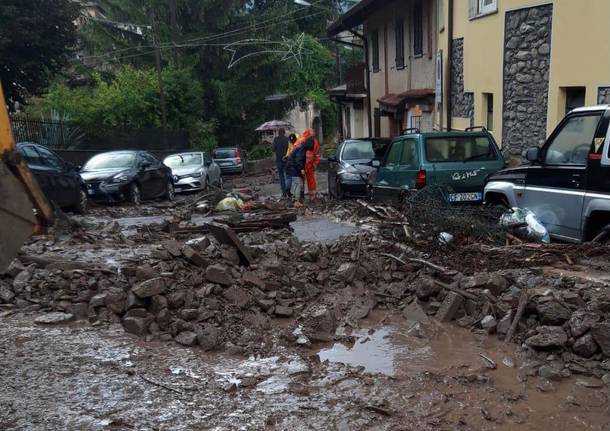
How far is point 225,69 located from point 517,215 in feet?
109

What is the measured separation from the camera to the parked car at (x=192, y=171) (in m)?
21.9

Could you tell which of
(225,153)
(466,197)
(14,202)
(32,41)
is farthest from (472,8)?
(225,153)

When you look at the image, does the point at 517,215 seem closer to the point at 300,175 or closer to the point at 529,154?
the point at 529,154

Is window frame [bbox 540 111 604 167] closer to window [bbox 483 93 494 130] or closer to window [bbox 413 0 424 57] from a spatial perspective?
window [bbox 483 93 494 130]

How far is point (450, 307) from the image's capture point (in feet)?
20.4

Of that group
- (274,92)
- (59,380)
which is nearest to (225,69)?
(274,92)

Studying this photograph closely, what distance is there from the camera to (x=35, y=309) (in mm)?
6508

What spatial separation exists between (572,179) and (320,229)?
5.13 metres

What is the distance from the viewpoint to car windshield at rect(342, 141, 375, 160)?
53.3 ft

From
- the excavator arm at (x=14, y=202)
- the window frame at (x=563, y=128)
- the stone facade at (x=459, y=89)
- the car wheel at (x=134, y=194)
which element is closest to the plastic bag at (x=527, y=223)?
the window frame at (x=563, y=128)

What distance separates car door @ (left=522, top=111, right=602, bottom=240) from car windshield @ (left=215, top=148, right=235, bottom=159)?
2660 cm

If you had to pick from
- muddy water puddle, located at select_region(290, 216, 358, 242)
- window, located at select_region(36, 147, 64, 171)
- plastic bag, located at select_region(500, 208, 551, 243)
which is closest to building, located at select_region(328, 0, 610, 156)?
plastic bag, located at select_region(500, 208, 551, 243)

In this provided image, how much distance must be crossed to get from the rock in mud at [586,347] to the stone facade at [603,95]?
6.81m

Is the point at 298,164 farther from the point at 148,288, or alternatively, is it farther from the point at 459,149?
the point at 148,288
